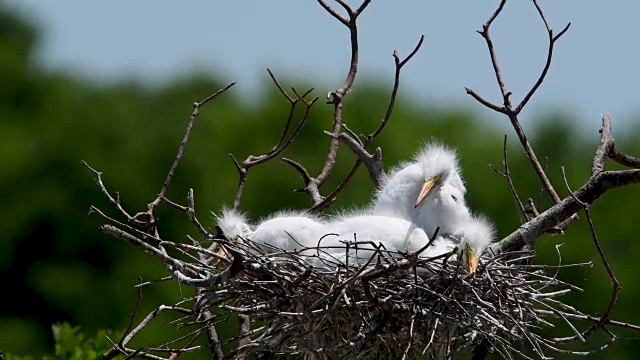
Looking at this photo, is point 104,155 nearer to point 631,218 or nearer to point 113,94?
point 113,94

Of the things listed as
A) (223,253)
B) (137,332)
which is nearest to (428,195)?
(223,253)

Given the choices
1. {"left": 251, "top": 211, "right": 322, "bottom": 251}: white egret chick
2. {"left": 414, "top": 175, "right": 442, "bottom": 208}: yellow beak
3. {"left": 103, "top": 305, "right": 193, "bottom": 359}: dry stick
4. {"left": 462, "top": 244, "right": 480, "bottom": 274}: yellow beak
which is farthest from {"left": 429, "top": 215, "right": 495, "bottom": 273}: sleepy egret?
{"left": 103, "top": 305, "right": 193, "bottom": 359}: dry stick

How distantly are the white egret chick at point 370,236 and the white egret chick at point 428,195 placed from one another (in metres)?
0.28

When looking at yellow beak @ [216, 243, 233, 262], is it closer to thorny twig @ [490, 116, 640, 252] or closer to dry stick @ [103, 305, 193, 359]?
dry stick @ [103, 305, 193, 359]

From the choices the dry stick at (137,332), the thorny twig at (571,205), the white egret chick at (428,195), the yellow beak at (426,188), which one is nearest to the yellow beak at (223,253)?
the dry stick at (137,332)

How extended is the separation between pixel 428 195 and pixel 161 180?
1461cm

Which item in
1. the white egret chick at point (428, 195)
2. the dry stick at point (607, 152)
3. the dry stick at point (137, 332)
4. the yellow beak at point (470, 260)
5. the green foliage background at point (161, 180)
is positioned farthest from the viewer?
the green foliage background at point (161, 180)

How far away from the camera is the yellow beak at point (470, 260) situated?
3.87m

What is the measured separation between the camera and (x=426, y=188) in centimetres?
452

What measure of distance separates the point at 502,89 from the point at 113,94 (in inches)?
731

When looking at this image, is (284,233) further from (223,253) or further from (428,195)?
(428,195)

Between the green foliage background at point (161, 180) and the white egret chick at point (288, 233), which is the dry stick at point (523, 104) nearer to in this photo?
the white egret chick at point (288, 233)

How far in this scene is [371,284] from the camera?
147 inches

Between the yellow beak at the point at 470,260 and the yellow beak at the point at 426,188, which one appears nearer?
the yellow beak at the point at 470,260
